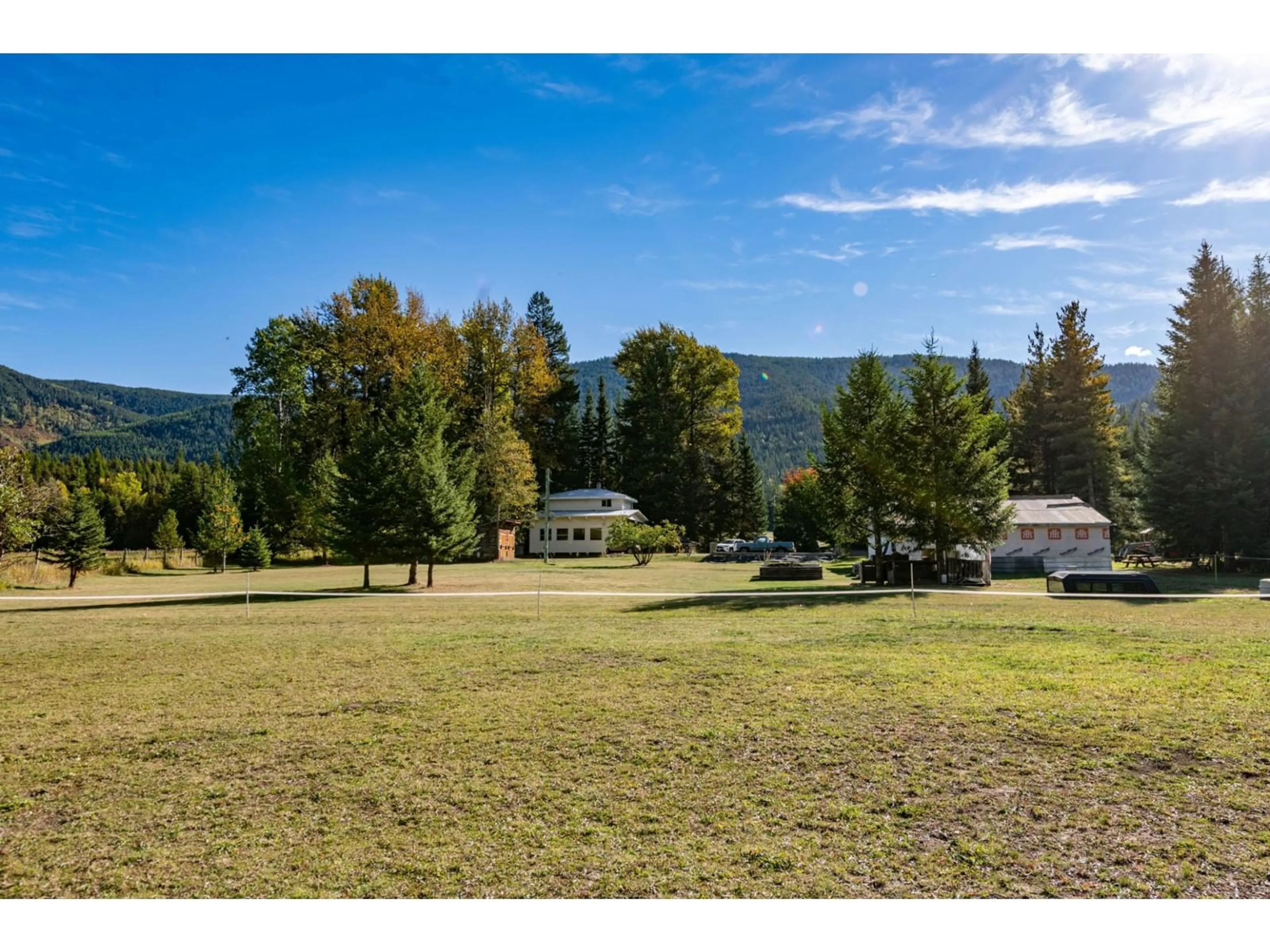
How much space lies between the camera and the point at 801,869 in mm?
4758

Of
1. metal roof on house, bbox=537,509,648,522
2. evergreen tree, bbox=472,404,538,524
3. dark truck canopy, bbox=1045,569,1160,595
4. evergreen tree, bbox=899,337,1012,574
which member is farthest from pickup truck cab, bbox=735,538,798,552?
dark truck canopy, bbox=1045,569,1160,595

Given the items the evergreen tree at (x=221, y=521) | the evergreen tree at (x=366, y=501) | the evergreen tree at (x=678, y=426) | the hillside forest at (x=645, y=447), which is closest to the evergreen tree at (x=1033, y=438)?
the hillside forest at (x=645, y=447)

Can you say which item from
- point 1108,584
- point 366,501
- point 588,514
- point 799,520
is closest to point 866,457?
point 1108,584

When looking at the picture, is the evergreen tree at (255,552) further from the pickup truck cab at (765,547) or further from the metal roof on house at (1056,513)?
the metal roof on house at (1056,513)

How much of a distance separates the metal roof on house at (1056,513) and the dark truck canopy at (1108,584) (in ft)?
44.3

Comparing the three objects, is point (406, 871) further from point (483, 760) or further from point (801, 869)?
point (801, 869)

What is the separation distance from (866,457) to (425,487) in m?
17.8

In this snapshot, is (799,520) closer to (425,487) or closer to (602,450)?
(602,450)

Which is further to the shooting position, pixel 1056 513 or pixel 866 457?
pixel 1056 513

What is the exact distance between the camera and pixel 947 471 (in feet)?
88.7

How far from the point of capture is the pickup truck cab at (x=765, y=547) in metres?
55.5

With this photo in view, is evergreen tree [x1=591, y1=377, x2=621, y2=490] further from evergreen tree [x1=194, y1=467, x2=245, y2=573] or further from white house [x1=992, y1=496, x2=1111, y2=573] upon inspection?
white house [x1=992, y1=496, x2=1111, y2=573]

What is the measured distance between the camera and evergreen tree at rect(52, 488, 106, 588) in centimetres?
3731

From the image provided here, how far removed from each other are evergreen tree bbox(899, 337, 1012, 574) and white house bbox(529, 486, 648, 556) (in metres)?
36.0
